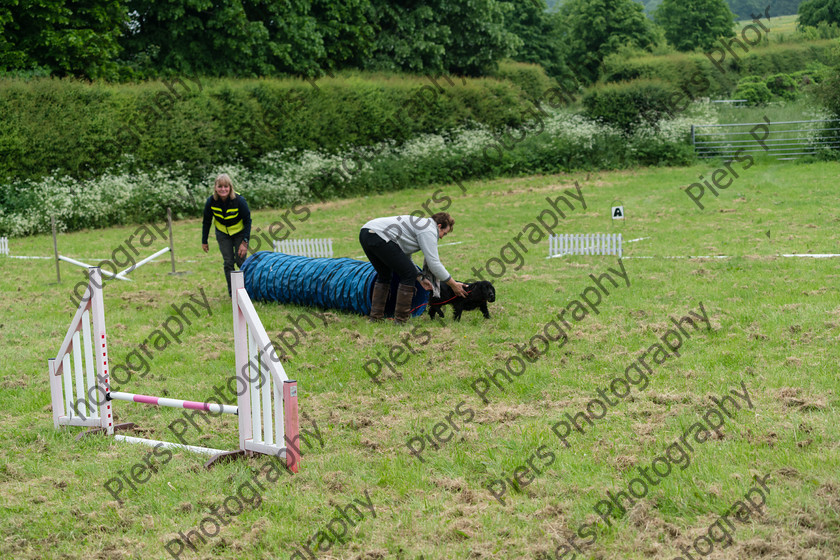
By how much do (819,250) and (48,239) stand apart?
15.2 m

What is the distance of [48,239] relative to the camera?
55.7 ft

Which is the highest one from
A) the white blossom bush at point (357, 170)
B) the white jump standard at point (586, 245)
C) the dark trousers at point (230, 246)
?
the dark trousers at point (230, 246)

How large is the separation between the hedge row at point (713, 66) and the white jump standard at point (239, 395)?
2555cm

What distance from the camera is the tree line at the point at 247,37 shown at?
21.5 m

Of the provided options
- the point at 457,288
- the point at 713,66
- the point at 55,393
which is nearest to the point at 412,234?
the point at 457,288

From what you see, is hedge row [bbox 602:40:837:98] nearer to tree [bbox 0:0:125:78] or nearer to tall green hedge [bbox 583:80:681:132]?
tall green hedge [bbox 583:80:681:132]

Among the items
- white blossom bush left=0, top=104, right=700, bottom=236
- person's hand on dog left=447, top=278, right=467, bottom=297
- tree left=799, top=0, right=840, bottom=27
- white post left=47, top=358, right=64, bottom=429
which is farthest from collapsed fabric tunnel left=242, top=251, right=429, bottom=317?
tree left=799, top=0, right=840, bottom=27

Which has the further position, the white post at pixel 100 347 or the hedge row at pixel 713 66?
the hedge row at pixel 713 66

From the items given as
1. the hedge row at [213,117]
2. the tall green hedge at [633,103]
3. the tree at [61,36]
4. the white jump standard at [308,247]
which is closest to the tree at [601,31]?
the tall green hedge at [633,103]

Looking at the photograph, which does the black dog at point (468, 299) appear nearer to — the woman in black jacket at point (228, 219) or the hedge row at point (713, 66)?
the woman in black jacket at point (228, 219)

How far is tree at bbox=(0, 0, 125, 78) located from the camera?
20828 mm

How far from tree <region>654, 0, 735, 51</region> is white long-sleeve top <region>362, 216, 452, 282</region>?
173 ft

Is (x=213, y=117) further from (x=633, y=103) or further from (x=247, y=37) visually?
(x=633, y=103)

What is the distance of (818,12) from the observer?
184 ft
